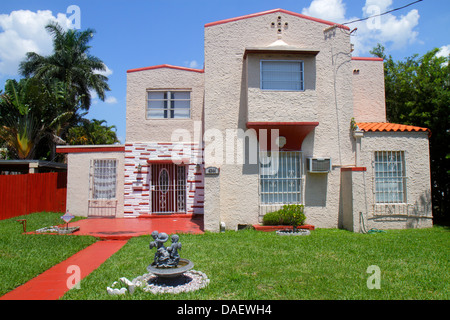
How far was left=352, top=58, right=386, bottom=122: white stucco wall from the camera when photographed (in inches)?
480

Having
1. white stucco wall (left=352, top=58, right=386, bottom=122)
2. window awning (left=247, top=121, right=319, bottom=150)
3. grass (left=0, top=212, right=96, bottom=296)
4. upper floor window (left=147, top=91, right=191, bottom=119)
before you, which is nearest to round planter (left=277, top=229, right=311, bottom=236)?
window awning (left=247, top=121, right=319, bottom=150)

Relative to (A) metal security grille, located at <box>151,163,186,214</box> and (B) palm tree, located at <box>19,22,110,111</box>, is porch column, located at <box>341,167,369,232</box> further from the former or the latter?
(B) palm tree, located at <box>19,22,110,111</box>

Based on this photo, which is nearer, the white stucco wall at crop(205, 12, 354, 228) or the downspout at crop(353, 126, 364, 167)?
the white stucco wall at crop(205, 12, 354, 228)

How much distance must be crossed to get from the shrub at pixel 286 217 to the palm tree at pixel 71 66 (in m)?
18.6

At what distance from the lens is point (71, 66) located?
24.0 meters

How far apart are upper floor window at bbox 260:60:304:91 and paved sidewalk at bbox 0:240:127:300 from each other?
6539 mm

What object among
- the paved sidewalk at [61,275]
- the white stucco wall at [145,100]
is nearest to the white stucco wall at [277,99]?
the white stucco wall at [145,100]

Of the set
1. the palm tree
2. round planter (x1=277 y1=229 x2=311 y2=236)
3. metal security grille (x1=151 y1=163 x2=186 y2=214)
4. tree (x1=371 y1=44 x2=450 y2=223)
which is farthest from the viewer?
the palm tree

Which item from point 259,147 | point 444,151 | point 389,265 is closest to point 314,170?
point 259,147

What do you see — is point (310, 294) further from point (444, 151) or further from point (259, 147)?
point (444, 151)

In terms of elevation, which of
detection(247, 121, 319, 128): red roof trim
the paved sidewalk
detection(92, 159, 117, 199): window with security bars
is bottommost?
the paved sidewalk

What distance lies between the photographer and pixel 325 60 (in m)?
10.6
